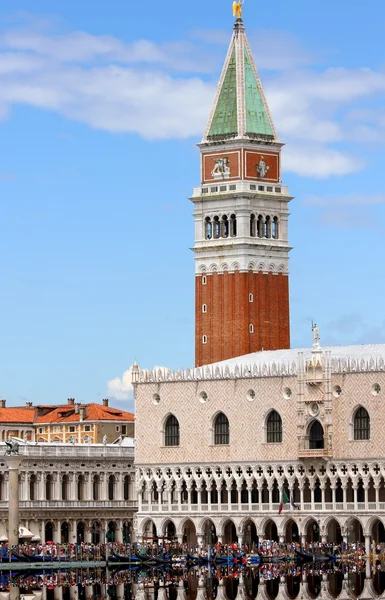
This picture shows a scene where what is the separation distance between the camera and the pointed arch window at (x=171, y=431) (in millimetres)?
131250

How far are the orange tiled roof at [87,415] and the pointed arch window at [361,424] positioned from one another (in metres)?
42.0

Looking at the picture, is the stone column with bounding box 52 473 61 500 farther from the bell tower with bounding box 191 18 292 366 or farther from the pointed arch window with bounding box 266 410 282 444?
the pointed arch window with bounding box 266 410 282 444

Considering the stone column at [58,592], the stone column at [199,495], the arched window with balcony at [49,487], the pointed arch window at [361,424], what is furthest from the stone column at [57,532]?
the stone column at [58,592]

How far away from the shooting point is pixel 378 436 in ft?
396

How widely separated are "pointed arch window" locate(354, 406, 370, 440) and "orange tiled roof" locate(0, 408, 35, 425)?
4558cm

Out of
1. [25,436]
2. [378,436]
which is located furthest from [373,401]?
[25,436]

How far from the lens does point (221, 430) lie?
422ft

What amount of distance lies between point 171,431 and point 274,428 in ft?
27.5

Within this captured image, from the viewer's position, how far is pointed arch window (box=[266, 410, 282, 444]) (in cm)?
12550

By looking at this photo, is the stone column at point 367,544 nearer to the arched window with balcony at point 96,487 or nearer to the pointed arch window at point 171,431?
the pointed arch window at point 171,431

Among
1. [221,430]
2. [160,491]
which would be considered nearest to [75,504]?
[160,491]

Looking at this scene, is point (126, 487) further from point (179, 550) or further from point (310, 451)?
point (179, 550)

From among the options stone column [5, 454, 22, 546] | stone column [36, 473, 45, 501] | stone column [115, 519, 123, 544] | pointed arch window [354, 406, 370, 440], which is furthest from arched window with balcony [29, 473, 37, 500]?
pointed arch window [354, 406, 370, 440]

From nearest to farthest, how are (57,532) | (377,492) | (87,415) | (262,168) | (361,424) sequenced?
1. (377,492)
2. (361,424)
3. (57,532)
4. (262,168)
5. (87,415)
